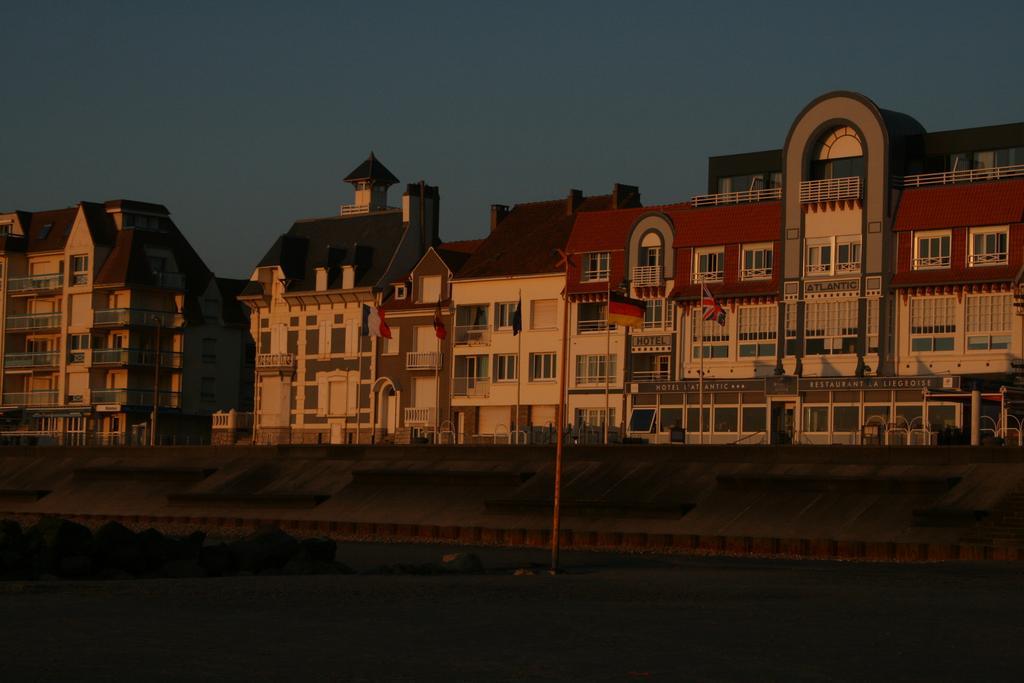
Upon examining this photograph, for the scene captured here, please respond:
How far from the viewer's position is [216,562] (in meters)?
42.3

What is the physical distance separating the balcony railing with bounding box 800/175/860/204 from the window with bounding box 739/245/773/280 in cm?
318

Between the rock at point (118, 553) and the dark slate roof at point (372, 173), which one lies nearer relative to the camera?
the rock at point (118, 553)

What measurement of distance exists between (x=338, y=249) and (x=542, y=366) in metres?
18.6

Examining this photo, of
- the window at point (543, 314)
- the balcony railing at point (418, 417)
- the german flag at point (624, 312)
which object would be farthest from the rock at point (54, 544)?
the balcony railing at point (418, 417)

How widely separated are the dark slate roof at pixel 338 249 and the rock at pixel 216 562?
5047 cm

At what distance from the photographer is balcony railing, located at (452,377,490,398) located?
8519cm

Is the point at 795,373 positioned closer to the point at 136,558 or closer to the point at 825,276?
the point at 825,276

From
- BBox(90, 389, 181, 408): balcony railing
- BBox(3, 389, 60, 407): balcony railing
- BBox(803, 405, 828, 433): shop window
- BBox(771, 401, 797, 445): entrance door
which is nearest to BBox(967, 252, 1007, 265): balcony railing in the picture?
BBox(803, 405, 828, 433): shop window

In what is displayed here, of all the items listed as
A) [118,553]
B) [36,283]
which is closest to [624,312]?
[118,553]

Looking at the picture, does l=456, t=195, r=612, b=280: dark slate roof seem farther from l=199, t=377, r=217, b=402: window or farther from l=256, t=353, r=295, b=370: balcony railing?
l=199, t=377, r=217, b=402: window

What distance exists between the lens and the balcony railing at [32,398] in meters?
106

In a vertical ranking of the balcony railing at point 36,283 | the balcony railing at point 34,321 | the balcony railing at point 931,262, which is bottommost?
the balcony railing at point 34,321

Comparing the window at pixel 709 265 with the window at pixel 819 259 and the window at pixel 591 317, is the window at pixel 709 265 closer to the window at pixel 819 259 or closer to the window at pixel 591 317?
the window at pixel 819 259

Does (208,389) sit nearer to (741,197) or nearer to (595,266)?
(595,266)
